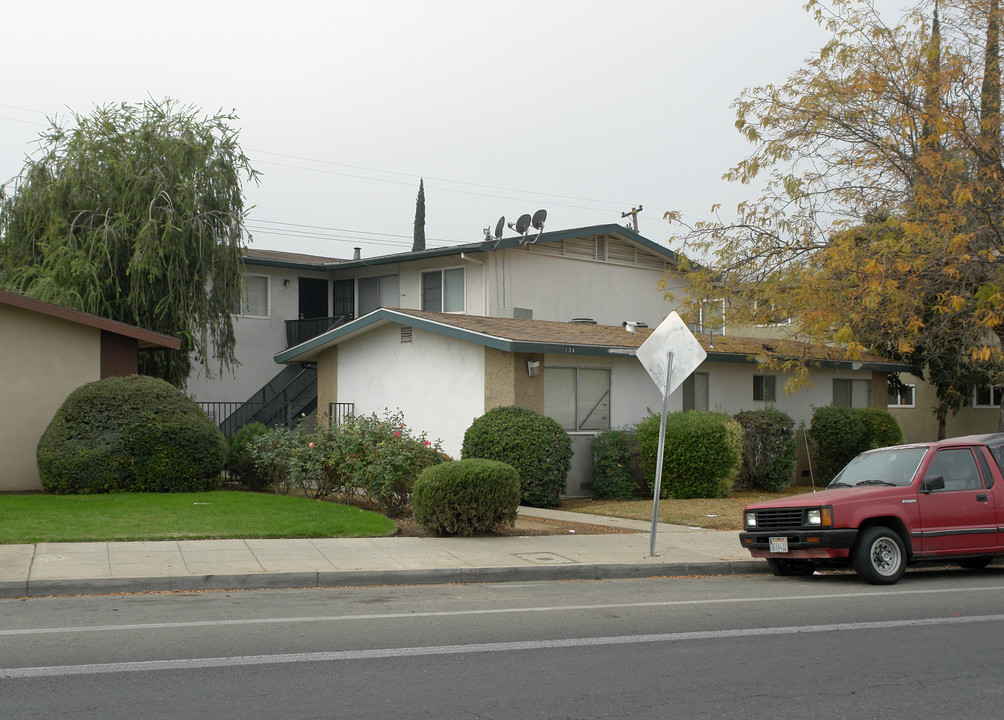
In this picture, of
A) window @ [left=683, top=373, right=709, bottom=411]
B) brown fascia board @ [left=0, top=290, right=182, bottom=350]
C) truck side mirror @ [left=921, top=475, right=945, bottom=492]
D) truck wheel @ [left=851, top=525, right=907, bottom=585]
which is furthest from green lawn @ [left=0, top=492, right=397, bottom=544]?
window @ [left=683, top=373, right=709, bottom=411]

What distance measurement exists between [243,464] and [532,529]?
760cm

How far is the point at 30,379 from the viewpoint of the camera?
18625 mm

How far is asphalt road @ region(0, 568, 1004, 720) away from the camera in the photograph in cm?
600

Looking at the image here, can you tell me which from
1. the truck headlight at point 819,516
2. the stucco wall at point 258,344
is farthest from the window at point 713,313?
the stucco wall at point 258,344

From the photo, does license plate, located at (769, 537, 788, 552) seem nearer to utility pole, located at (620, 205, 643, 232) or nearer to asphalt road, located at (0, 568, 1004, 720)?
asphalt road, located at (0, 568, 1004, 720)

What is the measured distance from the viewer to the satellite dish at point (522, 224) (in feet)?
86.4

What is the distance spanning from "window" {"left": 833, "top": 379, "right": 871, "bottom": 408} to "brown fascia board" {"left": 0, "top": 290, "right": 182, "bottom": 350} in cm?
1686

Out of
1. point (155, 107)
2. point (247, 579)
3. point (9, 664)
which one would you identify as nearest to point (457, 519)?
point (247, 579)

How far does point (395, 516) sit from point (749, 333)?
25.7m

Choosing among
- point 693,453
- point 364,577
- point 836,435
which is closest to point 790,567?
point 364,577

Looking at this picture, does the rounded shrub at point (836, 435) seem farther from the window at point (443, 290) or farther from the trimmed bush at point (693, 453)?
the window at point (443, 290)

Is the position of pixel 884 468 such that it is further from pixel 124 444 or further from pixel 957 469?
pixel 124 444

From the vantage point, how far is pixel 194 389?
29453mm

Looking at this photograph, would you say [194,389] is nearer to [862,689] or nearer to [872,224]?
[872,224]
